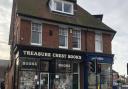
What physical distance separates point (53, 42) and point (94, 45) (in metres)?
5.56

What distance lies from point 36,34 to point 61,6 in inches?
195

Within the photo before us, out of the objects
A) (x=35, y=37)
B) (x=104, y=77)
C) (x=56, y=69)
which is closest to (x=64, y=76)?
(x=56, y=69)

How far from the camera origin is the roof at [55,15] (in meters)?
27.7

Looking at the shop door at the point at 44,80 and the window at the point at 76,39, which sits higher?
the window at the point at 76,39

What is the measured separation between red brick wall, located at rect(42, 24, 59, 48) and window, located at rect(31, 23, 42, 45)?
0.40 metres

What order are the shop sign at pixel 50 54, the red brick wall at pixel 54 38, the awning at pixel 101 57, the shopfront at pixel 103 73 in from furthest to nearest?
the shopfront at pixel 103 73, the awning at pixel 101 57, the red brick wall at pixel 54 38, the shop sign at pixel 50 54

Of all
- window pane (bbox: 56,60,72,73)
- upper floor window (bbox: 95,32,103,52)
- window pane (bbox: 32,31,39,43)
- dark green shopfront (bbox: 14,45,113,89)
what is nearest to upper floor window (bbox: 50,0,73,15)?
window pane (bbox: 32,31,39,43)

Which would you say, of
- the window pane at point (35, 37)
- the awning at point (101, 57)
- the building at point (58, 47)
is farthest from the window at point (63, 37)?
the awning at point (101, 57)

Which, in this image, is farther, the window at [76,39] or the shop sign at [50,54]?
the window at [76,39]

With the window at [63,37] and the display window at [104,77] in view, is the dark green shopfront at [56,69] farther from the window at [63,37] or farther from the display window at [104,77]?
the window at [63,37]

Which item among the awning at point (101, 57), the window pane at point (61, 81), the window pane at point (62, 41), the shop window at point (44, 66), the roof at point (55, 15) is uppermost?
the roof at point (55, 15)

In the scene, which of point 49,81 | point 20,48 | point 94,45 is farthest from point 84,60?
point 20,48

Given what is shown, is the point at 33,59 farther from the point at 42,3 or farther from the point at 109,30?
the point at 109,30

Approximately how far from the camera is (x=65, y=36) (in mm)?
29234
